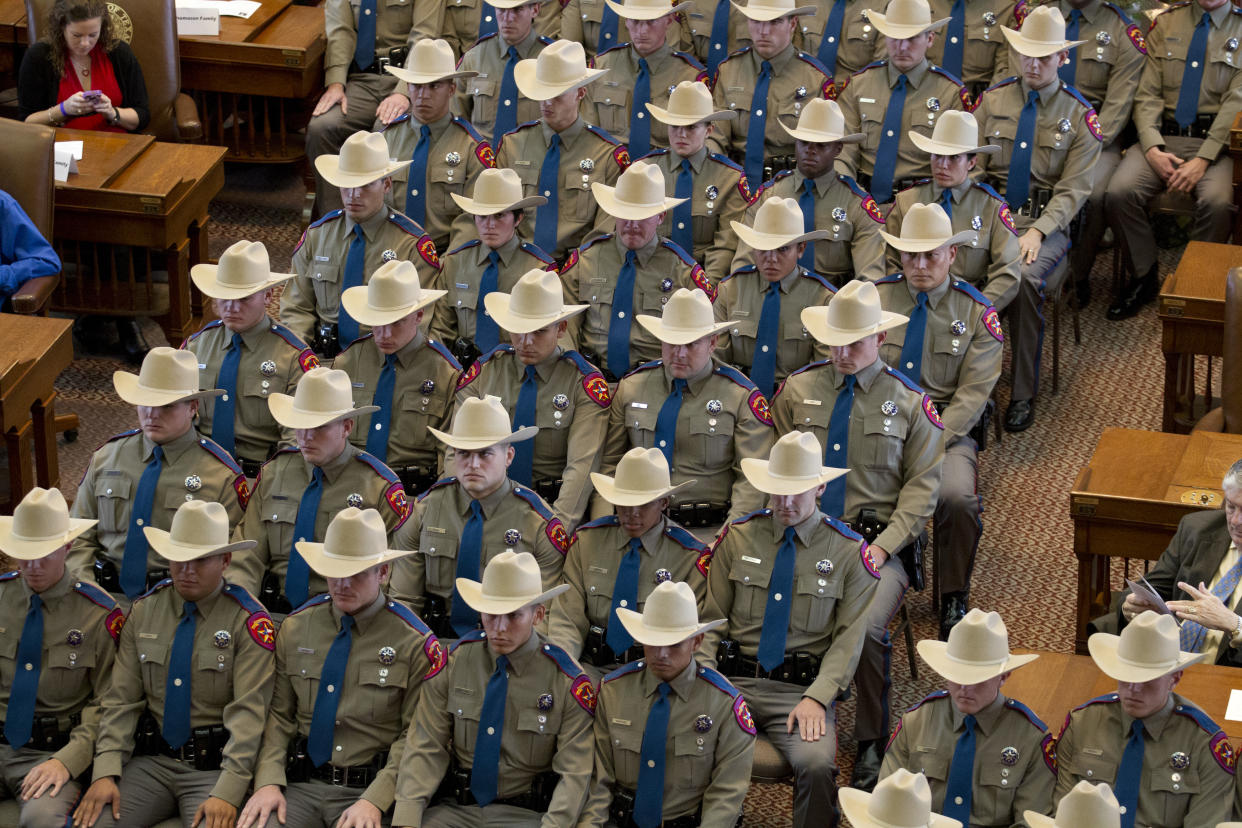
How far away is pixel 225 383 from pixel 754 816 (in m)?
2.58

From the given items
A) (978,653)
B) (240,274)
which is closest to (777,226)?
(240,274)

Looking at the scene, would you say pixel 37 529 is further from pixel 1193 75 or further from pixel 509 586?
pixel 1193 75

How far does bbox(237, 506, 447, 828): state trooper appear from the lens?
6.40 metres

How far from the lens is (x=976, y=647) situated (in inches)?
237

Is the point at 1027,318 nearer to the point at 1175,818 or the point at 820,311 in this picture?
the point at 820,311

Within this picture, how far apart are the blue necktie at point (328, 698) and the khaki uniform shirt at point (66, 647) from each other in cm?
75

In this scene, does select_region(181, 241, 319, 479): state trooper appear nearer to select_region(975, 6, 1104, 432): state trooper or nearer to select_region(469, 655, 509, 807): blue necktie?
select_region(469, 655, 509, 807): blue necktie

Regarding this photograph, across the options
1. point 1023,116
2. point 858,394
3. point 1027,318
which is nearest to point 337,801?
point 858,394

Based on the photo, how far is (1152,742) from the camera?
5.93 m

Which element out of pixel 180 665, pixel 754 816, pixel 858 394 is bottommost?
pixel 754 816

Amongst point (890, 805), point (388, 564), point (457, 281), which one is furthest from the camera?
point (457, 281)

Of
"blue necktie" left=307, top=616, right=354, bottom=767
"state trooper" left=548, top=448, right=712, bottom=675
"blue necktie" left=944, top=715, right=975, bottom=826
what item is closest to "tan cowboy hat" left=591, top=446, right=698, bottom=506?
"state trooper" left=548, top=448, right=712, bottom=675

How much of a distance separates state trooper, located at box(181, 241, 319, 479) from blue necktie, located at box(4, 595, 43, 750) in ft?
4.34

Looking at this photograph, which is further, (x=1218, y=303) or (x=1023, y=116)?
(x=1023, y=116)
